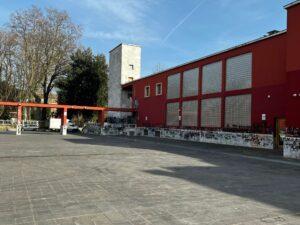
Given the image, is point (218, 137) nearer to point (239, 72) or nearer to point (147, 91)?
point (239, 72)

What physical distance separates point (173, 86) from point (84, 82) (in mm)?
20478

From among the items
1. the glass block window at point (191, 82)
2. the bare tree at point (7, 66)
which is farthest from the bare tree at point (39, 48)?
the glass block window at point (191, 82)

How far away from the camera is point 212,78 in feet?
117

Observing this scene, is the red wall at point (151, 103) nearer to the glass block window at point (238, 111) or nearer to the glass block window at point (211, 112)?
the glass block window at point (211, 112)

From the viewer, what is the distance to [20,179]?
33.9 feet

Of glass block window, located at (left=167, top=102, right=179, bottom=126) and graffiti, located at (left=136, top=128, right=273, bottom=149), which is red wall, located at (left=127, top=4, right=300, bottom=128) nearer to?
graffiti, located at (left=136, top=128, right=273, bottom=149)

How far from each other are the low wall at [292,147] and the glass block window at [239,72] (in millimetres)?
9599

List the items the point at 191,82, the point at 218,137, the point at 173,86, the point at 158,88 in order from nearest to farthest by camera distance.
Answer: the point at 218,137 < the point at 191,82 < the point at 173,86 < the point at 158,88

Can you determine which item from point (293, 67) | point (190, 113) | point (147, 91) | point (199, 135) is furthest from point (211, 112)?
point (147, 91)

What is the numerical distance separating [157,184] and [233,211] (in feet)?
10.4

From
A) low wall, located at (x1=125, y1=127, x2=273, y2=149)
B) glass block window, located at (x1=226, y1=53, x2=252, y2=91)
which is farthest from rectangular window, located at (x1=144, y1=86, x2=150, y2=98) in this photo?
glass block window, located at (x1=226, y1=53, x2=252, y2=91)

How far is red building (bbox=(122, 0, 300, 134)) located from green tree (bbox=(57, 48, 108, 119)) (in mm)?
16121

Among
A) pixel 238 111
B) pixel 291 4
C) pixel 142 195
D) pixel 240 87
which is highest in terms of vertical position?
pixel 291 4

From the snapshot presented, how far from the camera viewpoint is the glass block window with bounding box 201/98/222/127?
34.2m
